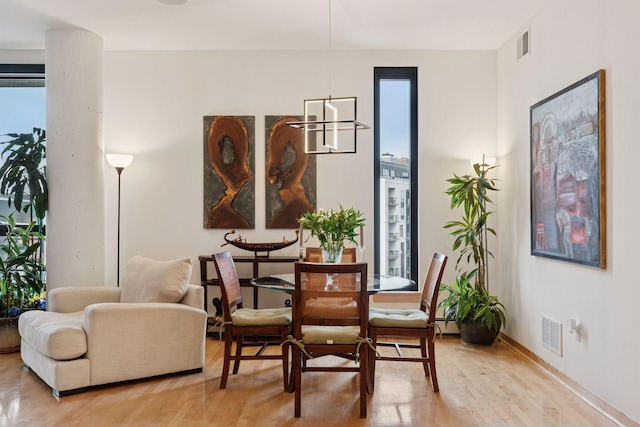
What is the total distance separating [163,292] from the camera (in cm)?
452

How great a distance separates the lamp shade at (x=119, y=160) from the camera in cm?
569

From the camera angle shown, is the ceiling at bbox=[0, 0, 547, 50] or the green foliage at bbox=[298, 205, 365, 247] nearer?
the green foliage at bbox=[298, 205, 365, 247]

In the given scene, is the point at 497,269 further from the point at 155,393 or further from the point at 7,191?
the point at 7,191

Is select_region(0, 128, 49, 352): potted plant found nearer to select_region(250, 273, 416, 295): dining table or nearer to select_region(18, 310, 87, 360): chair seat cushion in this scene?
select_region(18, 310, 87, 360): chair seat cushion

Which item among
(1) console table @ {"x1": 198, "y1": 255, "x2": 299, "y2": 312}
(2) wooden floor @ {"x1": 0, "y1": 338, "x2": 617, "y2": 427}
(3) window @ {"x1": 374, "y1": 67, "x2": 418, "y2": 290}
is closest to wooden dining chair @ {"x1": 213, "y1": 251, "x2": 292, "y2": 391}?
(2) wooden floor @ {"x1": 0, "y1": 338, "x2": 617, "y2": 427}

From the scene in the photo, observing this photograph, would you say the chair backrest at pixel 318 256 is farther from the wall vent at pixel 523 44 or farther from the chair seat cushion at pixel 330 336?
the wall vent at pixel 523 44

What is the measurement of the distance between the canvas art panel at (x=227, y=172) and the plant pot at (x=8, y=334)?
195cm

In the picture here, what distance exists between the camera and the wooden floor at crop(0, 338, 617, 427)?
137 inches

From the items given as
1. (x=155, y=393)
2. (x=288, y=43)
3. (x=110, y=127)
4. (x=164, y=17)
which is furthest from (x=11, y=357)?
(x=288, y=43)

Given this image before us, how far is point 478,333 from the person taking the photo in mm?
5418

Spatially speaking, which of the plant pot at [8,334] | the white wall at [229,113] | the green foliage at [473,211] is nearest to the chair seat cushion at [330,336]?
the green foliage at [473,211]

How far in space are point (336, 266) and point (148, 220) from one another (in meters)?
3.17

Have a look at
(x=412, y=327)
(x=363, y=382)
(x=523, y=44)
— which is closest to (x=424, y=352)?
(x=412, y=327)

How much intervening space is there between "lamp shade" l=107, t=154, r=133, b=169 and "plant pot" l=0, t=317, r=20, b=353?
1.65 m
